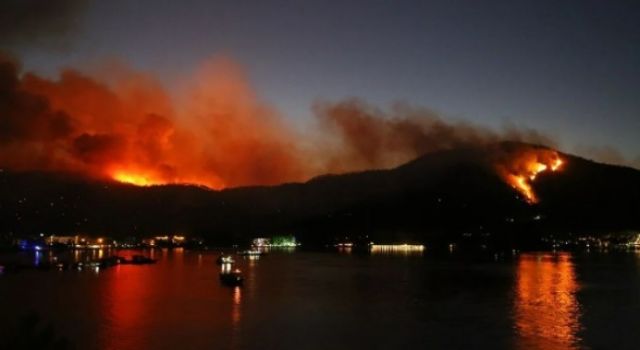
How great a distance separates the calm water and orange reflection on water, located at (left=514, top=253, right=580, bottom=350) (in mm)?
96

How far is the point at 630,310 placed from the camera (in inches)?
2072

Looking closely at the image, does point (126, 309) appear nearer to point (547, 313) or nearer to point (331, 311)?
point (331, 311)

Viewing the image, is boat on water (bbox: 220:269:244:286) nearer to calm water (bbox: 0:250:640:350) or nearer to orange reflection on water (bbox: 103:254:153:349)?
calm water (bbox: 0:250:640:350)

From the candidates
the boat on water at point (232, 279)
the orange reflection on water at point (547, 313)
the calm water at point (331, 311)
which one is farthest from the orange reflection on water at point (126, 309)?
the orange reflection on water at point (547, 313)

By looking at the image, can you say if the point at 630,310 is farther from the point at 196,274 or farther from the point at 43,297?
the point at 196,274

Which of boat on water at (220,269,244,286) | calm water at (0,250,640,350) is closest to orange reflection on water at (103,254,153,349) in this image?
calm water at (0,250,640,350)

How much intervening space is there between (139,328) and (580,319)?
3068 cm

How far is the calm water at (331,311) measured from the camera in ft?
123

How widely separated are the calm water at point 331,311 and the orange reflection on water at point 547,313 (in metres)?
0.10

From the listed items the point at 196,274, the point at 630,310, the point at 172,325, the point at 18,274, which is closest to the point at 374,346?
the point at 172,325

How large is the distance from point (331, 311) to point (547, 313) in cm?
1646

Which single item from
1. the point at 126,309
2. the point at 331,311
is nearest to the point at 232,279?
the point at 126,309

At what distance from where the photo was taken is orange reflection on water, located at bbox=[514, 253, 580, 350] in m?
37.8

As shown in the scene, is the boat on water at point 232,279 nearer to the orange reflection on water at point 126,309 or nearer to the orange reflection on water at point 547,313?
the orange reflection on water at point 126,309
